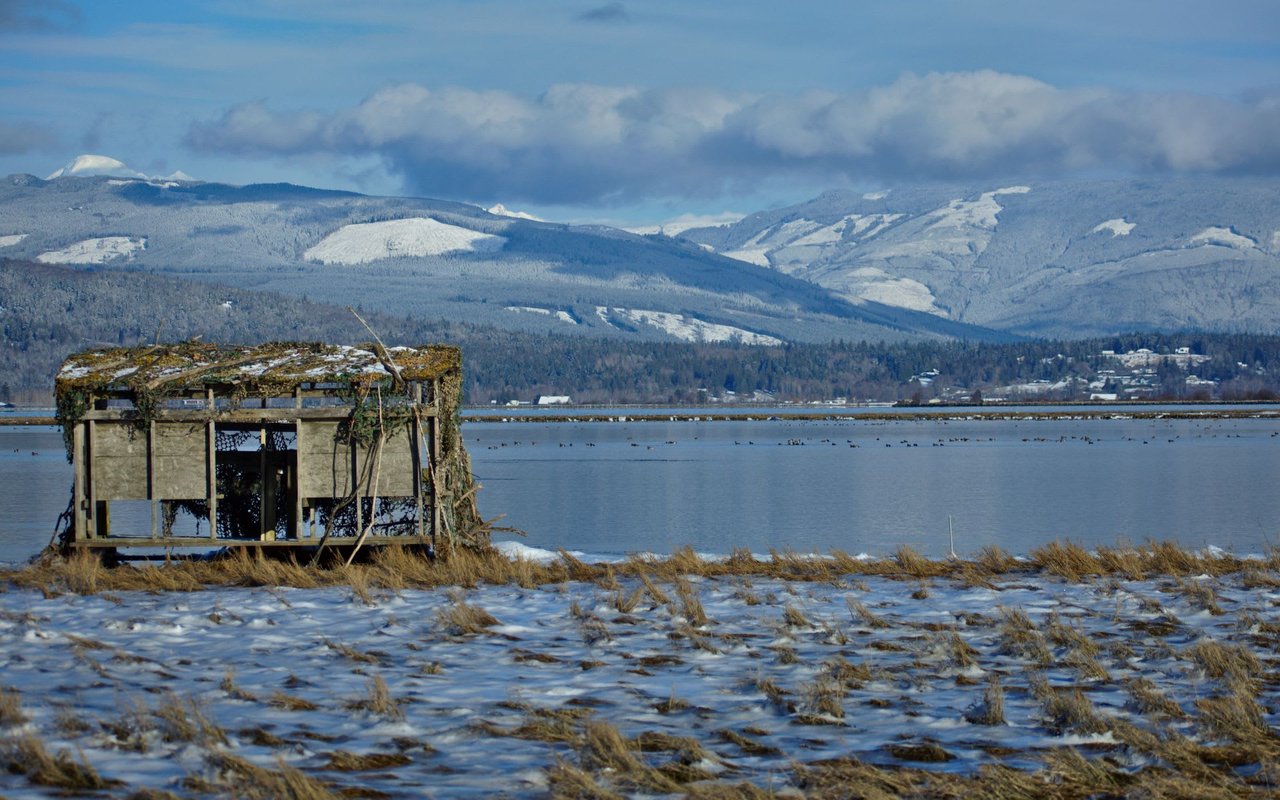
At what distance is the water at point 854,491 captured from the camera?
36969mm

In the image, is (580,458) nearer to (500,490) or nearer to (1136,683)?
(500,490)

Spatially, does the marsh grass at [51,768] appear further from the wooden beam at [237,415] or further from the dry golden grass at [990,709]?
the wooden beam at [237,415]

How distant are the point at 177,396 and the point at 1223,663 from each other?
14772mm

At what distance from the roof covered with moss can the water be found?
26.2ft

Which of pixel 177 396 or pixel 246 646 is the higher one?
pixel 177 396

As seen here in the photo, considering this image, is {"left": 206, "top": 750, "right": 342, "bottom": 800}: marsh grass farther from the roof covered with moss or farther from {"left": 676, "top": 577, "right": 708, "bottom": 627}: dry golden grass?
the roof covered with moss

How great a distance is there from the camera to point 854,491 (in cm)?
5338

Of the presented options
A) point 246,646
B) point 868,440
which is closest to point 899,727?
point 246,646

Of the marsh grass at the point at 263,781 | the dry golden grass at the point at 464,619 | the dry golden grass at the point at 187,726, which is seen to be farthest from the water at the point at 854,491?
the marsh grass at the point at 263,781

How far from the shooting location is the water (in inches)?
1455

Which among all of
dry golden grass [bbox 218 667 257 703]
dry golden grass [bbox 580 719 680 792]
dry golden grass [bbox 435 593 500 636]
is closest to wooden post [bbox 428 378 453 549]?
dry golden grass [bbox 435 593 500 636]

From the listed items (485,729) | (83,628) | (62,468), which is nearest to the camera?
(485,729)

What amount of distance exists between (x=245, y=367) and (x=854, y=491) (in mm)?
34632

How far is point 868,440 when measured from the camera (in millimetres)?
102688
